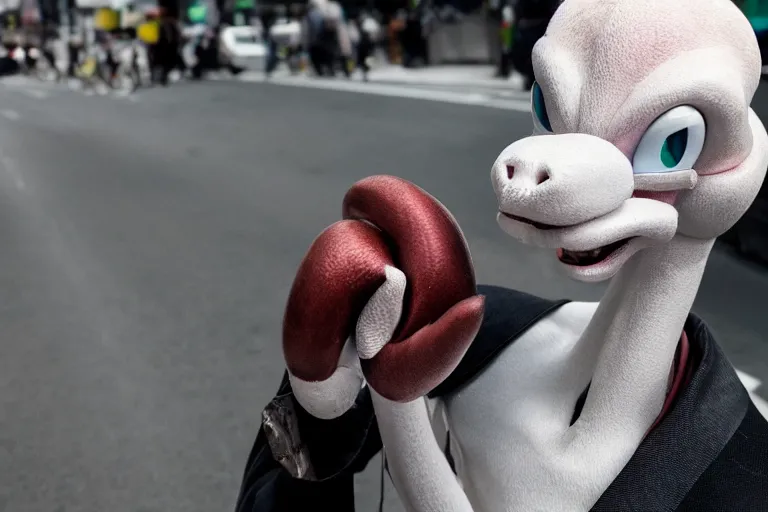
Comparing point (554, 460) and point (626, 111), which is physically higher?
point (626, 111)

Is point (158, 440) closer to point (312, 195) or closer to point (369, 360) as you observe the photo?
point (369, 360)

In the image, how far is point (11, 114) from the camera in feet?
11.8

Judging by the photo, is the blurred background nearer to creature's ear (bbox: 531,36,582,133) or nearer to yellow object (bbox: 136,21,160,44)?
creature's ear (bbox: 531,36,582,133)

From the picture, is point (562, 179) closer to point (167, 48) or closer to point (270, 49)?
point (167, 48)

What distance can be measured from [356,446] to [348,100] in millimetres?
3008

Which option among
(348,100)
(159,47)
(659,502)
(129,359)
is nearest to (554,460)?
(659,502)

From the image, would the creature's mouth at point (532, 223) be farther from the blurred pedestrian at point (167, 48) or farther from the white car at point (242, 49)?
the white car at point (242, 49)

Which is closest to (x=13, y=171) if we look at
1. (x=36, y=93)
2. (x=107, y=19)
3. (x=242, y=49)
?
(x=36, y=93)

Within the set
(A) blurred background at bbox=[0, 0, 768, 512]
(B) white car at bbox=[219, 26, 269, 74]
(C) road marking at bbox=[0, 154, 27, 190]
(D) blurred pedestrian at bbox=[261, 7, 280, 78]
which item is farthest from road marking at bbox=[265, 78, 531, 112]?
(D) blurred pedestrian at bbox=[261, 7, 280, 78]

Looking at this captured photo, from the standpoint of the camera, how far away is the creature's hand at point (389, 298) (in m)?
0.35

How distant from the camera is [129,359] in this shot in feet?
3.74

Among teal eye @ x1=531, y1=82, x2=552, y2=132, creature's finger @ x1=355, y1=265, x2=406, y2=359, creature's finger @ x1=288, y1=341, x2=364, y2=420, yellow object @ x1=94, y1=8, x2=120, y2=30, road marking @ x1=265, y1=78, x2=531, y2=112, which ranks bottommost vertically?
road marking @ x1=265, y1=78, x2=531, y2=112

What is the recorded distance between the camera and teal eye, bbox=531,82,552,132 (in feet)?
1.41

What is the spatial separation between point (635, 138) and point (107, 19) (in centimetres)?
783
